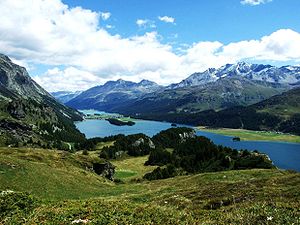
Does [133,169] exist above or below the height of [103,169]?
below

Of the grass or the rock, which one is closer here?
the rock

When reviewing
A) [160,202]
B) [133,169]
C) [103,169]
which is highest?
[160,202]

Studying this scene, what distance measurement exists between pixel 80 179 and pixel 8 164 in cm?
1487

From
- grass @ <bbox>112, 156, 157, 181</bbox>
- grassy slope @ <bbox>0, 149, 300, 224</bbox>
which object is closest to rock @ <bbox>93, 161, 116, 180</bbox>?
grass @ <bbox>112, 156, 157, 181</bbox>

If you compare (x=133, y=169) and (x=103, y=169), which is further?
(x=133, y=169)

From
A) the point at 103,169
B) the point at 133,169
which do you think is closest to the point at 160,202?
the point at 103,169

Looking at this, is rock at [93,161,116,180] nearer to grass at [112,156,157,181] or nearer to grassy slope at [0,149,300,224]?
grass at [112,156,157,181]

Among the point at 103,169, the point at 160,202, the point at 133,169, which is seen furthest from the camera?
the point at 133,169

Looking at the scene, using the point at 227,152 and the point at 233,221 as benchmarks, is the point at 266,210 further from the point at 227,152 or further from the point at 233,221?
the point at 227,152

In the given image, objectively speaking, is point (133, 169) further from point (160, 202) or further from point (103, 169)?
point (160, 202)

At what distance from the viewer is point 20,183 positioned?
53.4 m

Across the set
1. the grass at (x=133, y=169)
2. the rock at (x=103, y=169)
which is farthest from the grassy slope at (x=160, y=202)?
the grass at (x=133, y=169)

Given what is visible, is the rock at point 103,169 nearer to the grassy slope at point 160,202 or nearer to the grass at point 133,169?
the grass at point 133,169

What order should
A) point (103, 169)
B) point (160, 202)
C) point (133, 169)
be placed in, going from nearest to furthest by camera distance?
point (160, 202), point (103, 169), point (133, 169)
